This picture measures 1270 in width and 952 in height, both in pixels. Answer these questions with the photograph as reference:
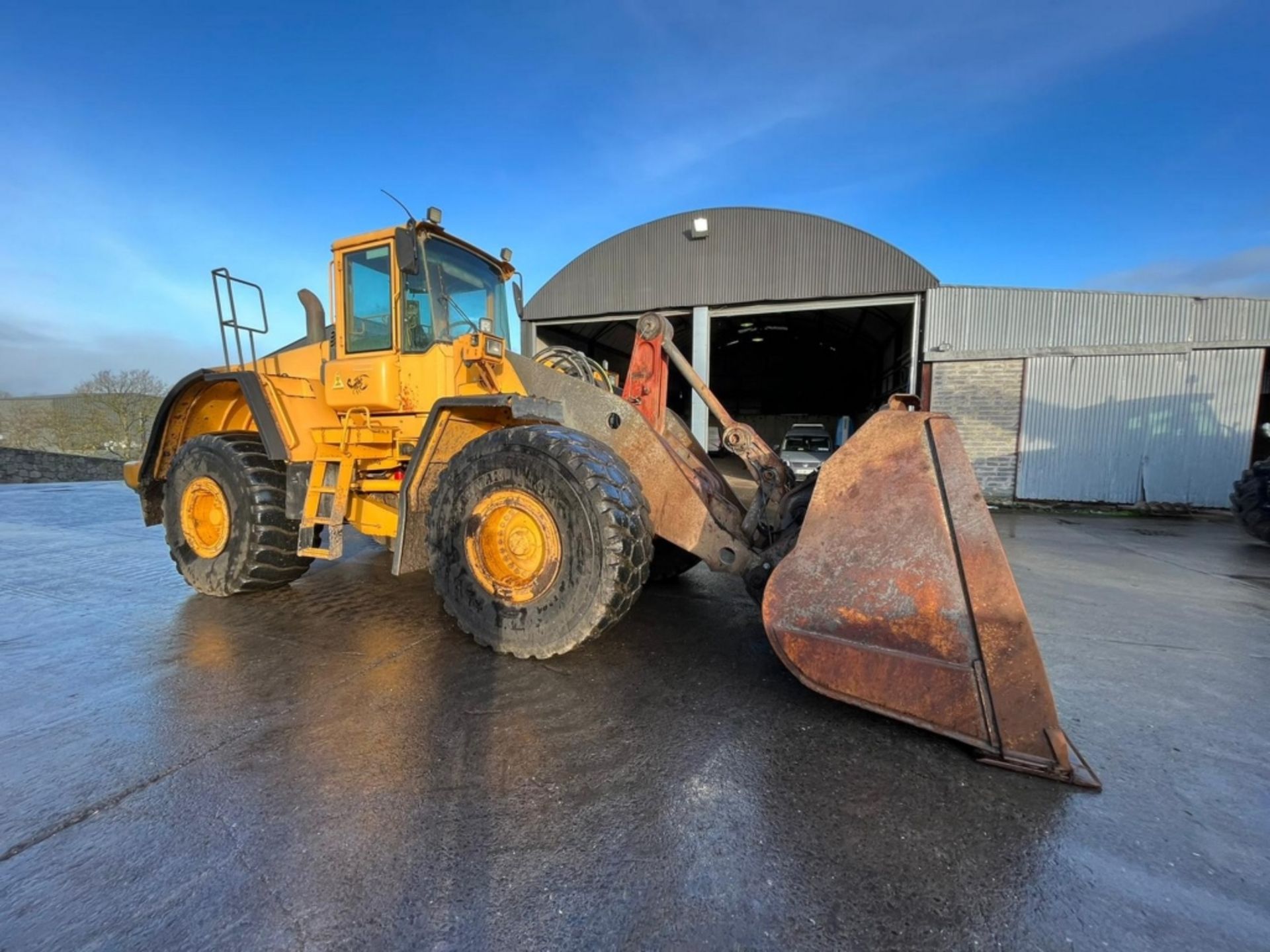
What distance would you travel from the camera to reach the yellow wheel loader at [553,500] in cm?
222

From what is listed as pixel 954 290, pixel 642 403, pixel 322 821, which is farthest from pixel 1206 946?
pixel 954 290

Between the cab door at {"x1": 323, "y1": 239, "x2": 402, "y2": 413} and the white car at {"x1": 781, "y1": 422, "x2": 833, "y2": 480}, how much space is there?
11.5 metres

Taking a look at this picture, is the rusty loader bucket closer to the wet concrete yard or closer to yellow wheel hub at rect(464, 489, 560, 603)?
the wet concrete yard

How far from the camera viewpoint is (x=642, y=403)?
3.96 meters

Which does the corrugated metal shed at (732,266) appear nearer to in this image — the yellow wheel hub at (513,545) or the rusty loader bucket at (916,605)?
the rusty loader bucket at (916,605)

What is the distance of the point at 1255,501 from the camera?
7.55 m

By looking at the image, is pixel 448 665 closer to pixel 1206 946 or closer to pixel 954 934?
pixel 954 934

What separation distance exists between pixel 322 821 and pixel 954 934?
6.44ft

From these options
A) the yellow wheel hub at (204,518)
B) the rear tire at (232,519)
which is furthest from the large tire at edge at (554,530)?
the yellow wheel hub at (204,518)

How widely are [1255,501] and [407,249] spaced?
427 inches

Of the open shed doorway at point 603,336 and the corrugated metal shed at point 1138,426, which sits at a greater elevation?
the open shed doorway at point 603,336

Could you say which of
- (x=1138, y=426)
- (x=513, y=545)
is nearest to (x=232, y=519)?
(x=513, y=545)

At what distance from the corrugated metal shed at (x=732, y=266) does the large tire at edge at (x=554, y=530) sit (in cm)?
1143

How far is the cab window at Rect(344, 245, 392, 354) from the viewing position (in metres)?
4.07
